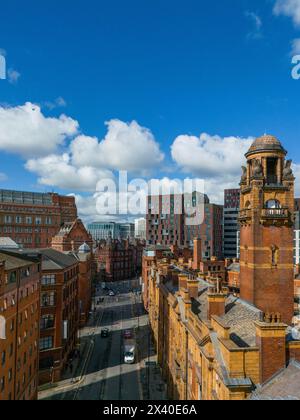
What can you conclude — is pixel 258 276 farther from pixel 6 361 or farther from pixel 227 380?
pixel 6 361

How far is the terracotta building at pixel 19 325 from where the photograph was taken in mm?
29891

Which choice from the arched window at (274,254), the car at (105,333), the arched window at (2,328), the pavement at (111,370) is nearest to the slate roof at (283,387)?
the arched window at (274,254)

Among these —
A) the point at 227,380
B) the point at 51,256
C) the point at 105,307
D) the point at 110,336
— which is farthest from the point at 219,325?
the point at 105,307

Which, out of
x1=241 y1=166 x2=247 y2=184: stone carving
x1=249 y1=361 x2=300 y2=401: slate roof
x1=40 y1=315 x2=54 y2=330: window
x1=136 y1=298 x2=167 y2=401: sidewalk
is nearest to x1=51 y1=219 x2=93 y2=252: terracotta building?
x1=136 y1=298 x2=167 y2=401: sidewalk

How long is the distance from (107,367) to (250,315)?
108ft

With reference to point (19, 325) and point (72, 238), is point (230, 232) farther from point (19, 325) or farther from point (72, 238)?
point (19, 325)

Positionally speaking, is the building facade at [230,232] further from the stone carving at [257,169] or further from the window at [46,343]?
the stone carving at [257,169]

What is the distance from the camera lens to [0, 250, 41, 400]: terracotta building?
29891 mm

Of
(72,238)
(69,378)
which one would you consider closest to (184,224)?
(72,238)

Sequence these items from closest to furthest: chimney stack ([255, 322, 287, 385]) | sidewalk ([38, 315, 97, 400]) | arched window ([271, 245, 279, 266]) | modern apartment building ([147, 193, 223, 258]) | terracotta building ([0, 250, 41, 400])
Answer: chimney stack ([255, 322, 287, 385]) → terracotta building ([0, 250, 41, 400]) → arched window ([271, 245, 279, 266]) → sidewalk ([38, 315, 97, 400]) → modern apartment building ([147, 193, 223, 258])

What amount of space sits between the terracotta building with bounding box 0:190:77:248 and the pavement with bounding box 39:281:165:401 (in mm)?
37600

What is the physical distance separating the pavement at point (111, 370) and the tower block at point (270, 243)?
1764 cm

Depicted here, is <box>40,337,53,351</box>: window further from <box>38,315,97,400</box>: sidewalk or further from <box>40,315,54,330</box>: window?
<box>38,315,97,400</box>: sidewalk

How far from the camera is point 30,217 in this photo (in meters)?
106
